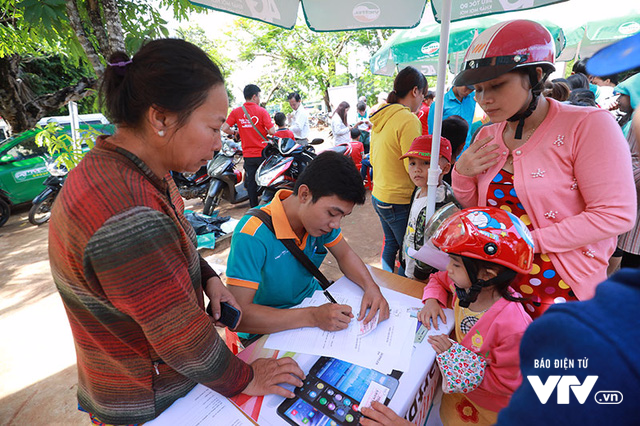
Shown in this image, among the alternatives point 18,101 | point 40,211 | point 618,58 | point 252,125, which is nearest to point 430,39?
point 252,125

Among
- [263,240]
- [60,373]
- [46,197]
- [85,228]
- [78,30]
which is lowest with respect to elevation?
[60,373]

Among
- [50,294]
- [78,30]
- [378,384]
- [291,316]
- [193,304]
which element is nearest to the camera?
[193,304]

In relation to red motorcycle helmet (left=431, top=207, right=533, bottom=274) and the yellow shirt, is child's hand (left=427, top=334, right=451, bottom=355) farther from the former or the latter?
the yellow shirt

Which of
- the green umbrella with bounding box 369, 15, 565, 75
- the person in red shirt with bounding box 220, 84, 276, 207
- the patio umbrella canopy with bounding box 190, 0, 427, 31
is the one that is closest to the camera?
the patio umbrella canopy with bounding box 190, 0, 427, 31

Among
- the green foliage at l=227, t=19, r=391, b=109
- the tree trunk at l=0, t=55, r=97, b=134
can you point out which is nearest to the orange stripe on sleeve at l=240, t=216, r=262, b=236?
the tree trunk at l=0, t=55, r=97, b=134

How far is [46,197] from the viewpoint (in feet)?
16.6

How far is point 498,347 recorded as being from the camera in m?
1.07

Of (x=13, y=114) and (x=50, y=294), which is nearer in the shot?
(x=50, y=294)

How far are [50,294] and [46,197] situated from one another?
2.68 m

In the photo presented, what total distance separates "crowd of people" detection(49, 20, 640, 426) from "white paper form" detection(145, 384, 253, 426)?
3 centimetres

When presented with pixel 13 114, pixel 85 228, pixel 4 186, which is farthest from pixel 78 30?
pixel 4 186

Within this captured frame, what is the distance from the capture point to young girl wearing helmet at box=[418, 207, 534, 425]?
40.9 inches

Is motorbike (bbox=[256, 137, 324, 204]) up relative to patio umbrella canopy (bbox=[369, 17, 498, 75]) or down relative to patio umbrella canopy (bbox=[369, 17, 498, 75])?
down

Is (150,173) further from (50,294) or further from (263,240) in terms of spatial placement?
(50,294)
